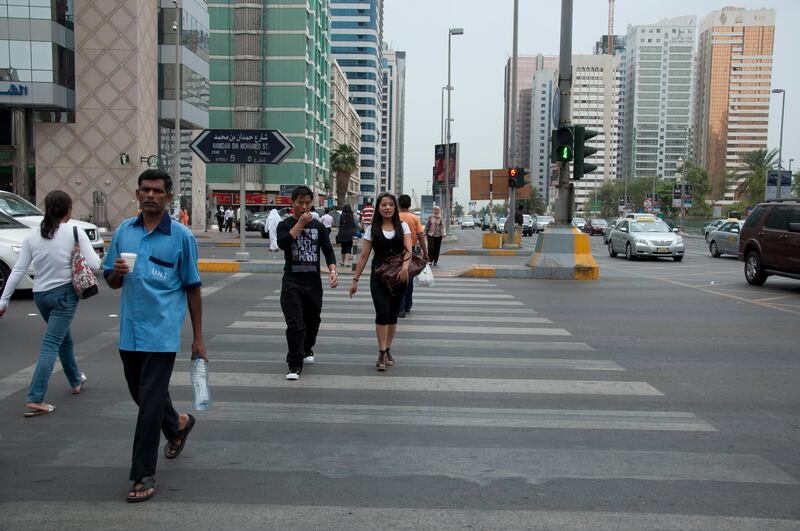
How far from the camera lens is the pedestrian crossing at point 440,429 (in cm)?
430

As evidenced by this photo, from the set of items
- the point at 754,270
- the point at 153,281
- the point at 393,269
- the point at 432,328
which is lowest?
the point at 432,328

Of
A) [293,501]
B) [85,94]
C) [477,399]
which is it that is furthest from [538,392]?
[85,94]

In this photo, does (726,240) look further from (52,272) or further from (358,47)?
A: (358,47)

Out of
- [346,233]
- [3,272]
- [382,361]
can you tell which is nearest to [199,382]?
[382,361]

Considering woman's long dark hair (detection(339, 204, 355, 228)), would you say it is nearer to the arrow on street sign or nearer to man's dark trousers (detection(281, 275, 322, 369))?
the arrow on street sign

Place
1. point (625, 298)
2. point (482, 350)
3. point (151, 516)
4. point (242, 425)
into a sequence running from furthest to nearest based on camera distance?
1. point (625, 298)
2. point (482, 350)
3. point (242, 425)
4. point (151, 516)

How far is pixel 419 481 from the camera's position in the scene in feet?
14.1

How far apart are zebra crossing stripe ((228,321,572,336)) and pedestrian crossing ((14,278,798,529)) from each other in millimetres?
639

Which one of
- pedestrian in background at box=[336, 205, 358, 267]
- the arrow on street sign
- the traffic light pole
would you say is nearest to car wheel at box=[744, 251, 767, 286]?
the traffic light pole

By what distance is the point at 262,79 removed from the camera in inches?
3000

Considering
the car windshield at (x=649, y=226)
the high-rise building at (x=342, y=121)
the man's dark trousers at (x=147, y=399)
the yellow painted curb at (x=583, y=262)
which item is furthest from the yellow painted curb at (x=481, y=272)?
the high-rise building at (x=342, y=121)

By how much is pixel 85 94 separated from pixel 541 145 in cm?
12699

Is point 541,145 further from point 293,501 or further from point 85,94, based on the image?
point 293,501

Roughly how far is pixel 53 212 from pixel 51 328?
3.07 feet
